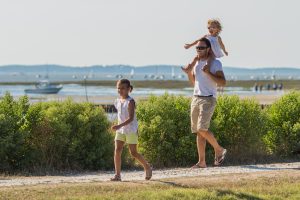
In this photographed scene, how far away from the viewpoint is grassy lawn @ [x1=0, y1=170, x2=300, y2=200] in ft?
36.7

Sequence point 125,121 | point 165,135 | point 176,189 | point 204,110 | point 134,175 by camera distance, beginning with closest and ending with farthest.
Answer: point 176,189 < point 125,121 < point 204,110 < point 134,175 < point 165,135

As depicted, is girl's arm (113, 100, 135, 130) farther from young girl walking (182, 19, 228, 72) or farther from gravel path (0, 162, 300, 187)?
young girl walking (182, 19, 228, 72)

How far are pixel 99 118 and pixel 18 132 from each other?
1.82 metres

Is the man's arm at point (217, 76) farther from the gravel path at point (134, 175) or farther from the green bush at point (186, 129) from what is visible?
the green bush at point (186, 129)

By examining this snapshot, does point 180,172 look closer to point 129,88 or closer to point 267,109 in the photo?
point 129,88

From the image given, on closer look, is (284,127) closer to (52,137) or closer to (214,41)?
(214,41)

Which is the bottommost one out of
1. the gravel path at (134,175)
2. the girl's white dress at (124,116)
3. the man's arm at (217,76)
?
the gravel path at (134,175)

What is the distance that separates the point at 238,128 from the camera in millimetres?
16625

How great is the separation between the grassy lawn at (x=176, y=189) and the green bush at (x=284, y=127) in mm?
4373

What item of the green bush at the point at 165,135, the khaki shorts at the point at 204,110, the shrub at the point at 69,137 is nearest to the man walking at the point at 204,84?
the khaki shorts at the point at 204,110

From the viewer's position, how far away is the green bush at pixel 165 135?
16016 mm

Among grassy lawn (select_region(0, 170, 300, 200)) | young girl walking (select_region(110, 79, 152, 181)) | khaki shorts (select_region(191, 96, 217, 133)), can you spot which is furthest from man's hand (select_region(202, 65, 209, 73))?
grassy lawn (select_region(0, 170, 300, 200))

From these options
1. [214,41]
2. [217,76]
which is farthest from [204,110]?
[214,41]

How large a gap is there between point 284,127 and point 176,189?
6.23 meters
